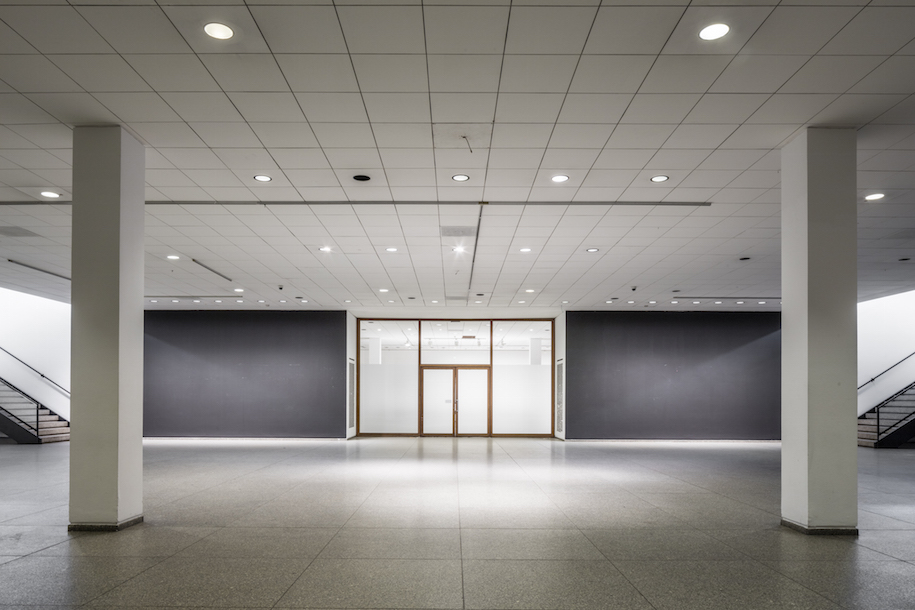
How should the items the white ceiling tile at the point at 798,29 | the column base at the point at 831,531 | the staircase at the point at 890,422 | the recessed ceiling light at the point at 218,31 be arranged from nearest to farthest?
the white ceiling tile at the point at 798,29 → the recessed ceiling light at the point at 218,31 → the column base at the point at 831,531 → the staircase at the point at 890,422

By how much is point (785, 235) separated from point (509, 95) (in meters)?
3.39

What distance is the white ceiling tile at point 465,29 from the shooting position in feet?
14.3

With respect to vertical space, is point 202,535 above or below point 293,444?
above

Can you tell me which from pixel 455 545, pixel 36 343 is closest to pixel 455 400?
pixel 36 343

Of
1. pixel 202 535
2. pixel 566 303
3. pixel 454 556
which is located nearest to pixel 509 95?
pixel 454 556

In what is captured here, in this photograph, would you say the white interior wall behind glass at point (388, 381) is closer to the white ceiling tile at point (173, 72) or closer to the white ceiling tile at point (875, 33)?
the white ceiling tile at point (173, 72)

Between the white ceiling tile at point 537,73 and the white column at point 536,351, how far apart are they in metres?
16.4

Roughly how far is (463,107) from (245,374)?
53.0 ft

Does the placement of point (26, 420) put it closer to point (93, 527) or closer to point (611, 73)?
point (93, 527)

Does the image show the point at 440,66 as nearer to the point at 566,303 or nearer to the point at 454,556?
the point at 454,556

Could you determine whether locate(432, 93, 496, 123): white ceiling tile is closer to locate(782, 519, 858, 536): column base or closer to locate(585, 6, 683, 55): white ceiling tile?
locate(585, 6, 683, 55): white ceiling tile

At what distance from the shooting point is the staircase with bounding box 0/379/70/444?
663 inches

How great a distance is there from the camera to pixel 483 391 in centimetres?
2130

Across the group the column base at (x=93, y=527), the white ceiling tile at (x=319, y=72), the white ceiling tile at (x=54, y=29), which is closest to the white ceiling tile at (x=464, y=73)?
the white ceiling tile at (x=319, y=72)
